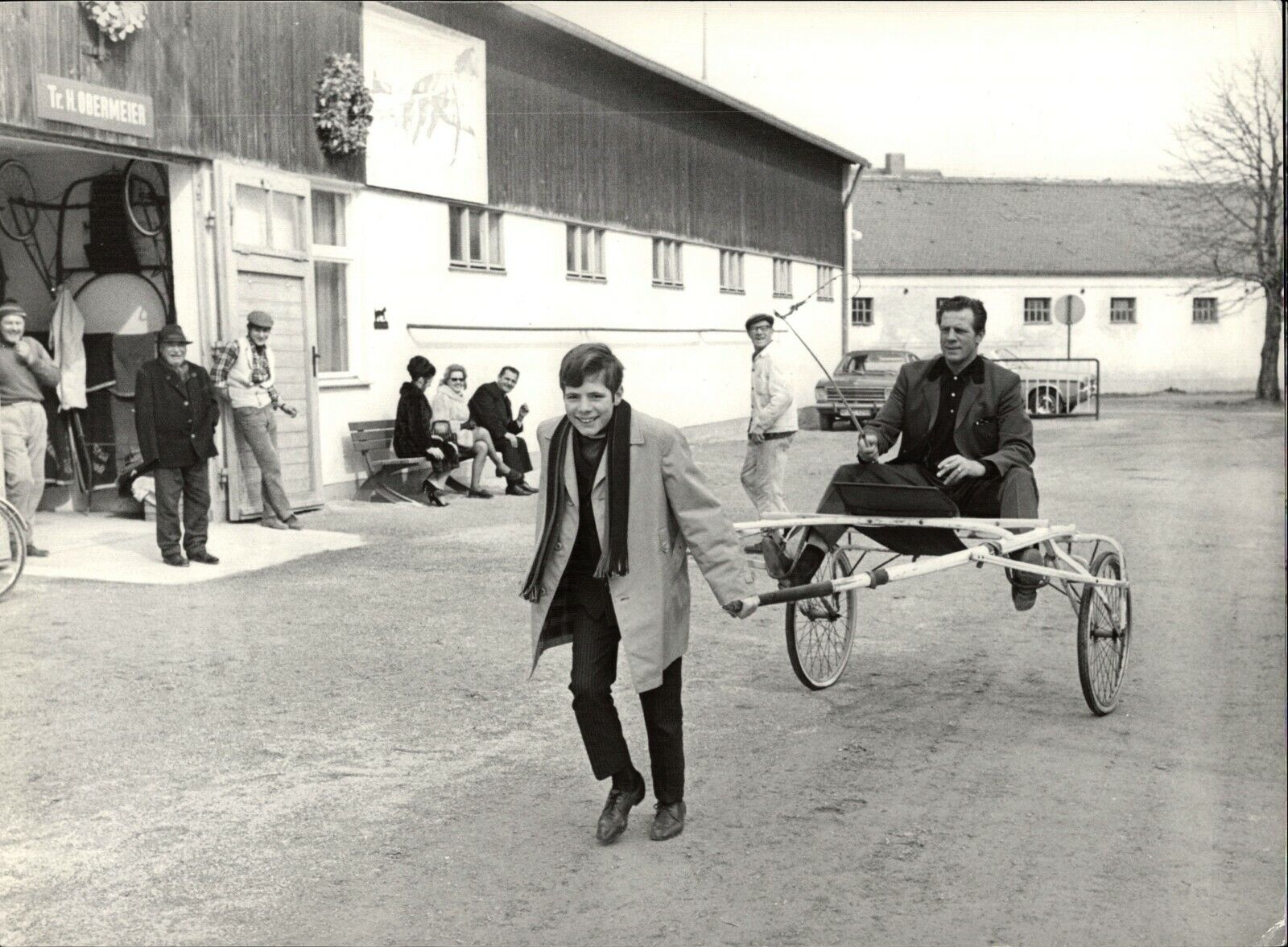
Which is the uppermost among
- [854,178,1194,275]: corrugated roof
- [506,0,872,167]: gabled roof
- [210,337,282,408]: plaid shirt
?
[854,178,1194,275]: corrugated roof

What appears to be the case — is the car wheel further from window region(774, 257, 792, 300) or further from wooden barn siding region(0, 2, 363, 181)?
wooden barn siding region(0, 2, 363, 181)

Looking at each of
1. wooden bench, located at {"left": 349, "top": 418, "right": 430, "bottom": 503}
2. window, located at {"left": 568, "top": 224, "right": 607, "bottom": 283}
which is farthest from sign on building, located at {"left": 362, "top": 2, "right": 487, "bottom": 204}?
wooden bench, located at {"left": 349, "top": 418, "right": 430, "bottom": 503}

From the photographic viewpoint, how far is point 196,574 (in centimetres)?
996

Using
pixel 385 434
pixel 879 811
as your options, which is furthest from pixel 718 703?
pixel 385 434

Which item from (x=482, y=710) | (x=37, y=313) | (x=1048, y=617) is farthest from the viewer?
(x=37, y=313)

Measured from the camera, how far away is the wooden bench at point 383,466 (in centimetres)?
1270

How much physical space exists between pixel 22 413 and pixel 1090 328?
41561 mm

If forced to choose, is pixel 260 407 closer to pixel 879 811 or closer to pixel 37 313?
pixel 37 313

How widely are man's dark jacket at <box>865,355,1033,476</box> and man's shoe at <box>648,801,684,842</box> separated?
2288mm

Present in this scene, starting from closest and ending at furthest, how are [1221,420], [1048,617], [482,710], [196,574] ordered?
1. [482,710]
2. [1048,617]
3. [196,574]
4. [1221,420]

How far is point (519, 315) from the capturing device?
13.8 metres

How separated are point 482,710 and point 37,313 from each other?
795 cm

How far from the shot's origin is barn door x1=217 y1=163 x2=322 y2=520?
11.8 meters

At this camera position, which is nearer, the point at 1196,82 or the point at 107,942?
the point at 107,942
